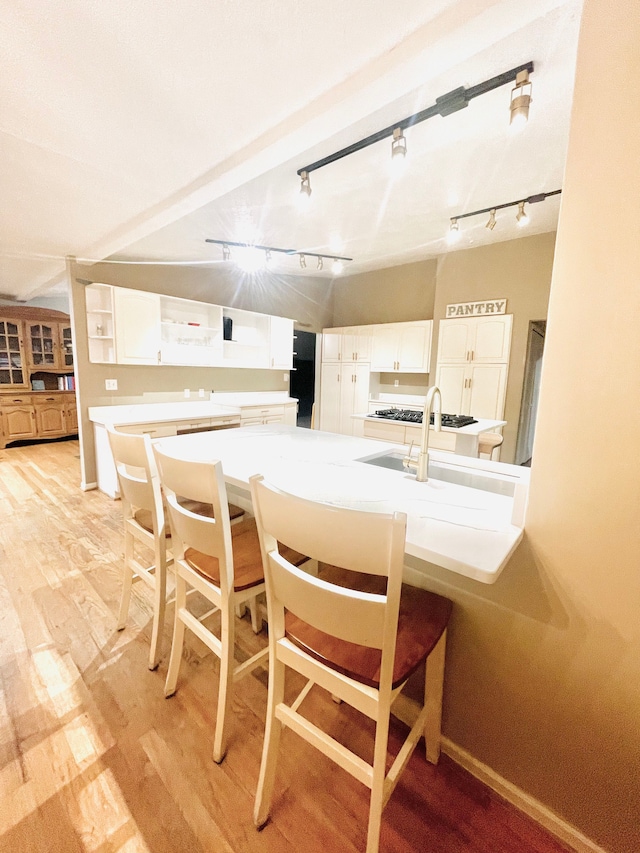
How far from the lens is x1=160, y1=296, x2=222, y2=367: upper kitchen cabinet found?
164 inches

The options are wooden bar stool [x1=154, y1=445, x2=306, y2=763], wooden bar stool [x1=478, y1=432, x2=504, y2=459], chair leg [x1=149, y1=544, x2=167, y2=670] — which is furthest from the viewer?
wooden bar stool [x1=478, y1=432, x2=504, y2=459]

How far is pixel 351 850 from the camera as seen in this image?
40.9 inches

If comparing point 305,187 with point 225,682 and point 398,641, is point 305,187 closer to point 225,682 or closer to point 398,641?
point 398,641

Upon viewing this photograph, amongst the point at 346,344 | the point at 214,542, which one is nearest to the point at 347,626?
the point at 214,542

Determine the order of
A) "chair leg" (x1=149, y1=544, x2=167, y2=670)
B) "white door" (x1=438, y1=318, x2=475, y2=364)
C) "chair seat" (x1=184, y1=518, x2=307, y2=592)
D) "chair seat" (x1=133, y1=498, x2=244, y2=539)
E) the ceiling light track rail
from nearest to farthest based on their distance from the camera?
1. "chair seat" (x1=184, y1=518, x2=307, y2=592)
2. the ceiling light track rail
3. "chair leg" (x1=149, y1=544, x2=167, y2=670)
4. "chair seat" (x1=133, y1=498, x2=244, y2=539)
5. "white door" (x1=438, y1=318, x2=475, y2=364)

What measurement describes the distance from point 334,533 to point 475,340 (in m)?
4.49

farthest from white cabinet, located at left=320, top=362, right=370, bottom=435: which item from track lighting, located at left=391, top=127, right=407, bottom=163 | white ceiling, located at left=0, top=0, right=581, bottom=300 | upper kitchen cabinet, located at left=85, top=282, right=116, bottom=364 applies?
track lighting, located at left=391, top=127, right=407, bottom=163

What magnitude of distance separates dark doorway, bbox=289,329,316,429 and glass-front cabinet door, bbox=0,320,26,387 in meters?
4.54

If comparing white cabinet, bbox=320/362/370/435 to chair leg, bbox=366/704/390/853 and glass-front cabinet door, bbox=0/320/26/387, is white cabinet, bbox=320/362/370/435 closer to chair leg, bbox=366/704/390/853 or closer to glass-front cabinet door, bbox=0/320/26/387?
chair leg, bbox=366/704/390/853

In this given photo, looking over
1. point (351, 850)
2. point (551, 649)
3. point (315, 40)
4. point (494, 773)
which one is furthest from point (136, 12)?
point (494, 773)

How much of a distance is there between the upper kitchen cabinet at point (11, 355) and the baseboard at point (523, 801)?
23.8 feet

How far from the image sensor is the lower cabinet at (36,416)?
18.3ft

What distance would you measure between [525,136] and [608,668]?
102 inches

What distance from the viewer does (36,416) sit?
5855 millimetres
